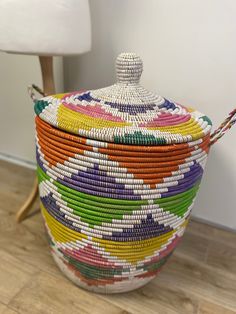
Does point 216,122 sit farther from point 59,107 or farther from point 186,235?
point 59,107

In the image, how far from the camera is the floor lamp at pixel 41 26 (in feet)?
2.26

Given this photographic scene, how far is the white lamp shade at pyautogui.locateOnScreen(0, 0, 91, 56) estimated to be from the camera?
0.69m

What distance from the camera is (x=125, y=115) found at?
1.95 ft

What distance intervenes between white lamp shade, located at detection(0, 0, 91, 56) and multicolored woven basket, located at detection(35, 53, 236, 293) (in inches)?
5.9

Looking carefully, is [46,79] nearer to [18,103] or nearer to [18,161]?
[18,103]

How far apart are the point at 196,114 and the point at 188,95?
0.91 feet

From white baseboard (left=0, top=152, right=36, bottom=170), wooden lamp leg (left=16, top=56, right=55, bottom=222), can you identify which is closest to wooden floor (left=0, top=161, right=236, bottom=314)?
wooden lamp leg (left=16, top=56, right=55, bottom=222)

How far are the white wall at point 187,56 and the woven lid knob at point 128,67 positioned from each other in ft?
0.97

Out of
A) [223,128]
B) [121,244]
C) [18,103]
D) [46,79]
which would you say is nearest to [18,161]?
[18,103]

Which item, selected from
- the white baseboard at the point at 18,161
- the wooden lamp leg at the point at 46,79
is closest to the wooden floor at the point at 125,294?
the wooden lamp leg at the point at 46,79

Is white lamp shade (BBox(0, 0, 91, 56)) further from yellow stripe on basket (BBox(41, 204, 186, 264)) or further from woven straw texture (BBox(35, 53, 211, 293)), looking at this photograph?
yellow stripe on basket (BBox(41, 204, 186, 264))

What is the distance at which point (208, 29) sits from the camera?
85cm

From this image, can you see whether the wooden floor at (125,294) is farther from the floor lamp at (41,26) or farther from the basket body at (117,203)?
the floor lamp at (41,26)

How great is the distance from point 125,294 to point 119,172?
1.34 ft
